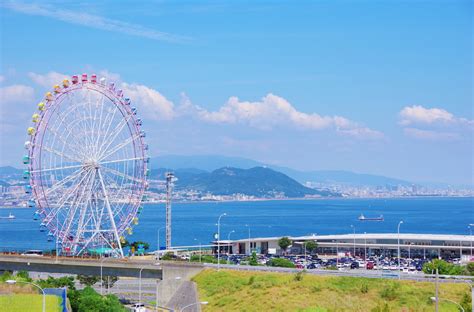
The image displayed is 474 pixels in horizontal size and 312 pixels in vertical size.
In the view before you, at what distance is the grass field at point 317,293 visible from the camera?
55.9 meters

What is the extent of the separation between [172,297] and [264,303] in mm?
11347

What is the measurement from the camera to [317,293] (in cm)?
5975

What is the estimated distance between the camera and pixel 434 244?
106m

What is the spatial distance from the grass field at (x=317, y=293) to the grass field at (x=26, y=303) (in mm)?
12135

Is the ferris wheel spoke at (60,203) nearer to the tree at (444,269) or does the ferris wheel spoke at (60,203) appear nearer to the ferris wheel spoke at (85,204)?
the ferris wheel spoke at (85,204)

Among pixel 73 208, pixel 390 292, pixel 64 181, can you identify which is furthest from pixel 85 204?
pixel 390 292

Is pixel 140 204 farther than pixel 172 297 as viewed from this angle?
Yes

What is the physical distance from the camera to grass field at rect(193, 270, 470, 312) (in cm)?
5594

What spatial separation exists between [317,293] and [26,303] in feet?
69.1

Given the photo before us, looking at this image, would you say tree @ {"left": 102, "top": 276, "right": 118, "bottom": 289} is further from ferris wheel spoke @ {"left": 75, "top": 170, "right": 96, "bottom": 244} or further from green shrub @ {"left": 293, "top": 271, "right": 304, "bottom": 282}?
green shrub @ {"left": 293, "top": 271, "right": 304, "bottom": 282}

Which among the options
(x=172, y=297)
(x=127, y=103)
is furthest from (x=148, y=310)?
(x=127, y=103)

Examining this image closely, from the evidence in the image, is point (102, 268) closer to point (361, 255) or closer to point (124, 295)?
point (124, 295)

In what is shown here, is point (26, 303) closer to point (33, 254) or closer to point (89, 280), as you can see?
point (33, 254)

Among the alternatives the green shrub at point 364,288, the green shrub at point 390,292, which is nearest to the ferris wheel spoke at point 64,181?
the green shrub at point 364,288
